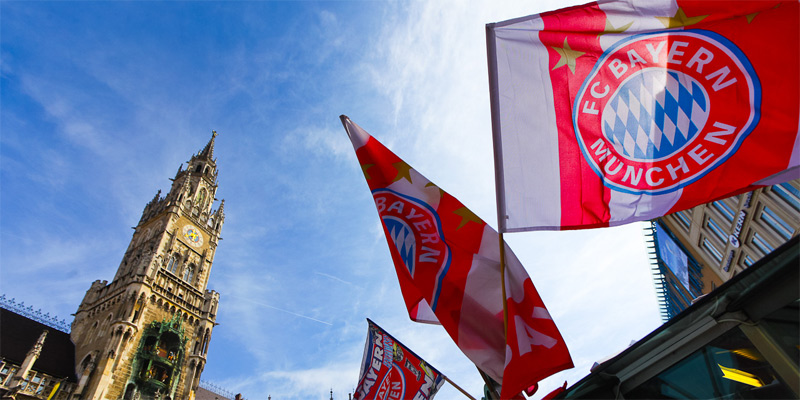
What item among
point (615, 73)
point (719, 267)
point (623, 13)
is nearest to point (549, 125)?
point (615, 73)

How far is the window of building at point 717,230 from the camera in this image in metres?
22.2

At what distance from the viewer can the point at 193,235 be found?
46.2 meters

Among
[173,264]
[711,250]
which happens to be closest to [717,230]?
[711,250]

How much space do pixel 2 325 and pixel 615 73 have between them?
4978 cm

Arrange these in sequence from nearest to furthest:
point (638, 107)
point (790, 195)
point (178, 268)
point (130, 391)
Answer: point (638, 107), point (790, 195), point (130, 391), point (178, 268)

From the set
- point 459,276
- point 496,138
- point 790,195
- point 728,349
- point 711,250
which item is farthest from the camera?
point 711,250

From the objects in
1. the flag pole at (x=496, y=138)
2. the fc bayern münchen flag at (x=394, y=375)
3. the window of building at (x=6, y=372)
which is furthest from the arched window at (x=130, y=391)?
the flag pole at (x=496, y=138)

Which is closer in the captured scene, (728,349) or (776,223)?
(728,349)

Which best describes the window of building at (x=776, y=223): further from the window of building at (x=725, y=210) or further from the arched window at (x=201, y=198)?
the arched window at (x=201, y=198)

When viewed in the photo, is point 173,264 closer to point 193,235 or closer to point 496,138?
point 193,235

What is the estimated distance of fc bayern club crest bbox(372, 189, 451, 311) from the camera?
6344 millimetres

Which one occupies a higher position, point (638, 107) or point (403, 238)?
point (403, 238)

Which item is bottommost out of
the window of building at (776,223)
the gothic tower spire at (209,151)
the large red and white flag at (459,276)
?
the large red and white flag at (459,276)

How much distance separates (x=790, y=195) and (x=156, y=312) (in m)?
46.3
